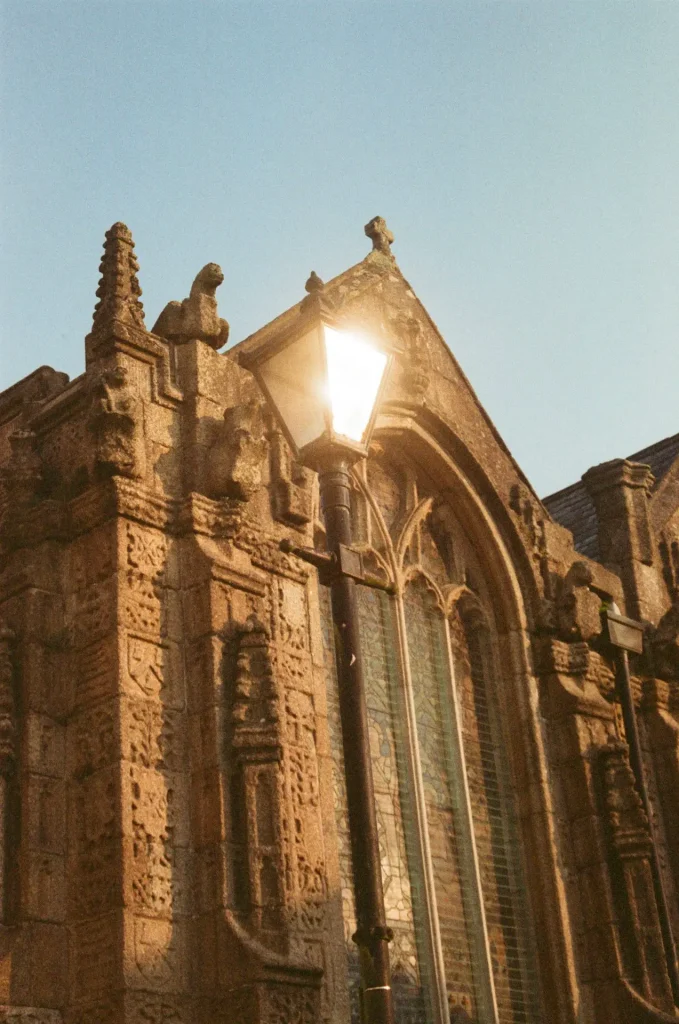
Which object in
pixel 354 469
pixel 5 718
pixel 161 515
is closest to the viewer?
pixel 5 718

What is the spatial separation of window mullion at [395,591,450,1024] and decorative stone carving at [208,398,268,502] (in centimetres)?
221

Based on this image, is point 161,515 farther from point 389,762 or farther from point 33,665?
point 389,762

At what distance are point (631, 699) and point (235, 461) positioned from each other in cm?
506

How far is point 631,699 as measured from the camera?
13727mm

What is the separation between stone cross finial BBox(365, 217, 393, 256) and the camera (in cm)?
1380

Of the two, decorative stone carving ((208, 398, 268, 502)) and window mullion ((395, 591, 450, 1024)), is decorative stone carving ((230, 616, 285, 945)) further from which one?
window mullion ((395, 591, 450, 1024))

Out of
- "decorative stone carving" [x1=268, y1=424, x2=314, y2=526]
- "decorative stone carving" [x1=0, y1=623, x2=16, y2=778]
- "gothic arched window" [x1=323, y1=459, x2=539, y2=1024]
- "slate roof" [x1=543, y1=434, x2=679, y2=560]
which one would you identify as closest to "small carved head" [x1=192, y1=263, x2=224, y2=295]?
"decorative stone carving" [x1=268, y1=424, x2=314, y2=526]

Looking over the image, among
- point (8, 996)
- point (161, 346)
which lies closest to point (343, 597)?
point (8, 996)

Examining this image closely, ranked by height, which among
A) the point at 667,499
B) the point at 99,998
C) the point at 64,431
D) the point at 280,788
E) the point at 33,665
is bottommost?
the point at 99,998

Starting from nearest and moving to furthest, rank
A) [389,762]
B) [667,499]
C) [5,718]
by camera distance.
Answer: [5,718]
[389,762]
[667,499]

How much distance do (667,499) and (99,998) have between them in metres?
9.81

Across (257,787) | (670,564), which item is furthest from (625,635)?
(257,787)

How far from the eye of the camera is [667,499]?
54.4 ft

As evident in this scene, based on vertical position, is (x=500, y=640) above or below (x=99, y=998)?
above
